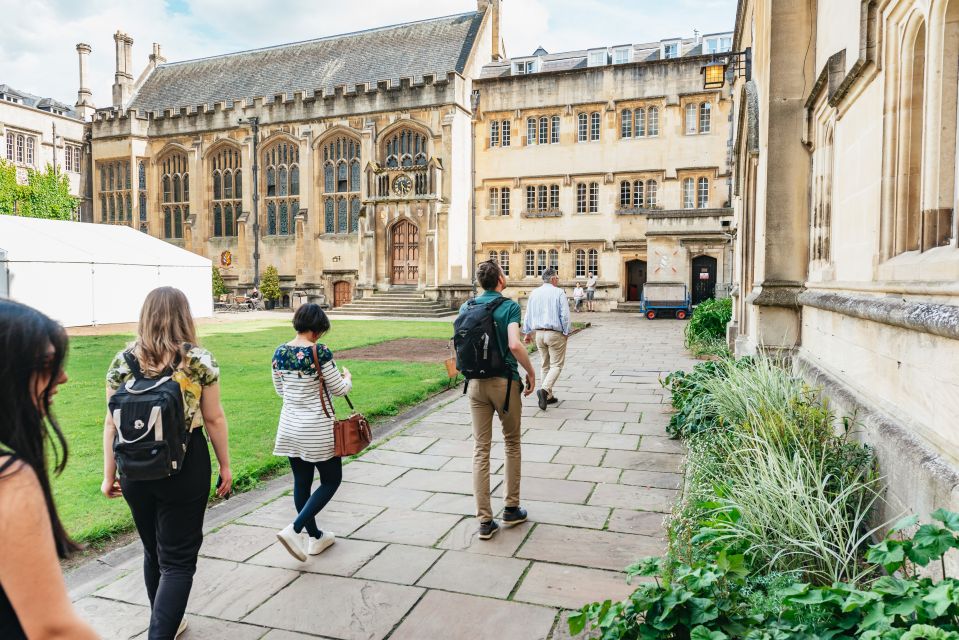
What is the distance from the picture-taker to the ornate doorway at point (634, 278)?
98.1 ft

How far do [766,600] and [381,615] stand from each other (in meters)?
1.82

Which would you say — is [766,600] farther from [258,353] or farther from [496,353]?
[258,353]

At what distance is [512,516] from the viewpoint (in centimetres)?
455

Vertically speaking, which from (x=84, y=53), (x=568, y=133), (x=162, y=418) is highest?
(x=84, y=53)

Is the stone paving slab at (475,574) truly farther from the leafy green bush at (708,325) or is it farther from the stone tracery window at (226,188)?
the stone tracery window at (226,188)

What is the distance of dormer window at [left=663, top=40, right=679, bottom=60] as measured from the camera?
102 ft

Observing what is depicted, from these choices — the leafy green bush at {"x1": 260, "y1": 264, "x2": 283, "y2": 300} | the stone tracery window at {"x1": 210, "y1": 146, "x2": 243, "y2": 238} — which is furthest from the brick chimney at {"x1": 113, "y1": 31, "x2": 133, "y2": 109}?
the leafy green bush at {"x1": 260, "y1": 264, "x2": 283, "y2": 300}

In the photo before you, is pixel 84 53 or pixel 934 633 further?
pixel 84 53

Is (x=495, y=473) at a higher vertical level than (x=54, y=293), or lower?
lower

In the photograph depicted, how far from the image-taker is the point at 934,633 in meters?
1.77

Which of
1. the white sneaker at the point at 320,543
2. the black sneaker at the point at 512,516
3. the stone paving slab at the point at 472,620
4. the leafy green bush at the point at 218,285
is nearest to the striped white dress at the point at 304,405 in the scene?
the white sneaker at the point at 320,543

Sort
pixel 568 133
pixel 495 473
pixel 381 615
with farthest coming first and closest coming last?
1. pixel 568 133
2. pixel 495 473
3. pixel 381 615

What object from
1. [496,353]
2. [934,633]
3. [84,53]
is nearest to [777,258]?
[496,353]

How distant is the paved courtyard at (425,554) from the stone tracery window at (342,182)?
91.2ft
